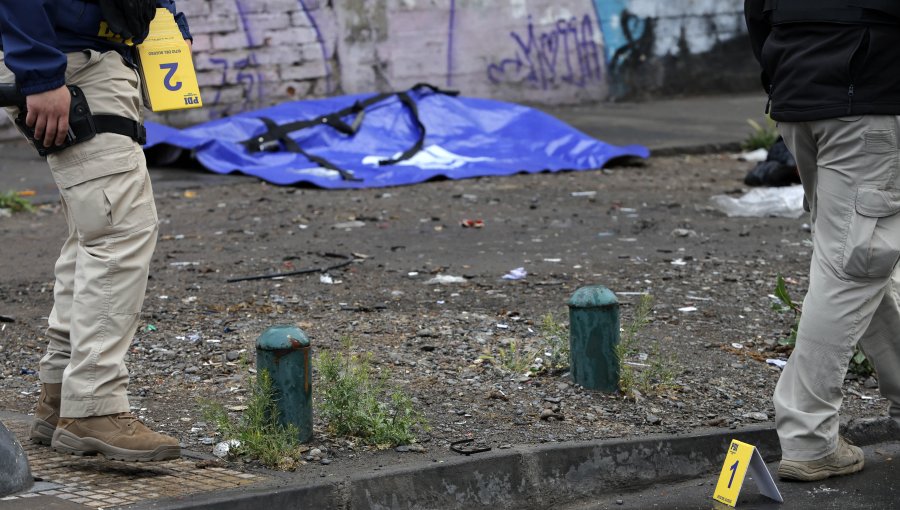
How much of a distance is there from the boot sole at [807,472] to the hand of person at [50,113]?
8.17ft

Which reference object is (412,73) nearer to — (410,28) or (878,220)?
Result: (410,28)

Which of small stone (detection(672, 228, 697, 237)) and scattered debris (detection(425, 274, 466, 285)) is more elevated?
scattered debris (detection(425, 274, 466, 285))

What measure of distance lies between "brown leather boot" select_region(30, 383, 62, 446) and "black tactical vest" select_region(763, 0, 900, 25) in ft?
8.64

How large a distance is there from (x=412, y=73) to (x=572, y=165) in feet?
12.5

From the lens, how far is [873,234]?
3.67 m

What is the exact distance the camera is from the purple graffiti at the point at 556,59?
14664 millimetres

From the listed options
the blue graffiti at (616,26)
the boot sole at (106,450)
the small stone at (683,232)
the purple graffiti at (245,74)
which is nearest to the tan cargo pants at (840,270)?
the boot sole at (106,450)

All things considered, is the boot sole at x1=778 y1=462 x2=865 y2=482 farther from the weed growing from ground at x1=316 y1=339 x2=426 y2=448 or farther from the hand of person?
the hand of person

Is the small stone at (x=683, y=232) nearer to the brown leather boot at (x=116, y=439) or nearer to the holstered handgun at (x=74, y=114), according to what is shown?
the brown leather boot at (x=116, y=439)

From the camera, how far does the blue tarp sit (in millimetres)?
10180

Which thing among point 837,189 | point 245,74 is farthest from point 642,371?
point 245,74

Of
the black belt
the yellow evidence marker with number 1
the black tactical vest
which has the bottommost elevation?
the black belt

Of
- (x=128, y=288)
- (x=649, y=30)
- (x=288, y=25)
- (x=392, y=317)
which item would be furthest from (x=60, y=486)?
(x=649, y=30)

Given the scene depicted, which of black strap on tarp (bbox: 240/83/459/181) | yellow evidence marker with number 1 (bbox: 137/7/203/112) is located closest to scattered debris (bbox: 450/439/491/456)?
yellow evidence marker with number 1 (bbox: 137/7/203/112)
